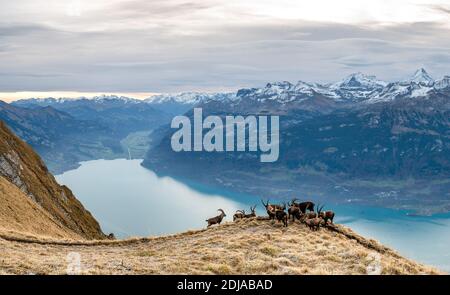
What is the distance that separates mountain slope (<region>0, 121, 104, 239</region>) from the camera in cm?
8525

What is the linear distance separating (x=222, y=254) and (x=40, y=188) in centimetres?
7549

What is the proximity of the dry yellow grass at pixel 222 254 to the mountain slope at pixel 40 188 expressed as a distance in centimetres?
4851

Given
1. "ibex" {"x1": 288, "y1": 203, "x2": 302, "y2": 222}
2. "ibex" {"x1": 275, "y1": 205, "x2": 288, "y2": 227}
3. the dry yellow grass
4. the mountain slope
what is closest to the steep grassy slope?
the mountain slope

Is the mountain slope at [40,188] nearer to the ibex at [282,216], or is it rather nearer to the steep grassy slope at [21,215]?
the steep grassy slope at [21,215]

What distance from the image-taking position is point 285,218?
3391cm

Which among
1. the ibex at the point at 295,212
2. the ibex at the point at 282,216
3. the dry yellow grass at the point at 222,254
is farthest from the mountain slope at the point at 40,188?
the ibex at the point at 295,212

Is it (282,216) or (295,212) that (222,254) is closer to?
(282,216)

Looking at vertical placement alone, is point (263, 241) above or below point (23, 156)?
above

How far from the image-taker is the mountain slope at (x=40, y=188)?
85.2m

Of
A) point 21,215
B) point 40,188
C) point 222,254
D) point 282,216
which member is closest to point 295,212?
point 282,216
